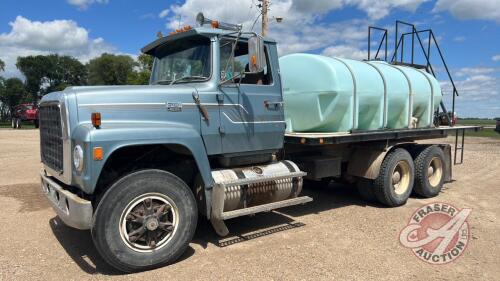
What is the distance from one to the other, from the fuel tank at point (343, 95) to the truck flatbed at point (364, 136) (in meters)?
0.21

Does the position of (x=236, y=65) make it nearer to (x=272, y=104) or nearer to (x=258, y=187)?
(x=272, y=104)

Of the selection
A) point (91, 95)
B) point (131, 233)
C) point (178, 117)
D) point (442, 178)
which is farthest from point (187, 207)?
point (442, 178)

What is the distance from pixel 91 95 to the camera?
4.43m

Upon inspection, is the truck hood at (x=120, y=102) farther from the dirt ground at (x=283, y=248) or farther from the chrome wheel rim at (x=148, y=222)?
the dirt ground at (x=283, y=248)

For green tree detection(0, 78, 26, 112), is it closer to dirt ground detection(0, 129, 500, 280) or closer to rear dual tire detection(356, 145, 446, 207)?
dirt ground detection(0, 129, 500, 280)

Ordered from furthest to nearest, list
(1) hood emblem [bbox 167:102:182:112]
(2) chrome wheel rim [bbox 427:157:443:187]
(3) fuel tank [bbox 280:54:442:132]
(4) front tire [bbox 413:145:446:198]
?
1. (2) chrome wheel rim [bbox 427:157:443:187]
2. (4) front tire [bbox 413:145:446:198]
3. (3) fuel tank [bbox 280:54:442:132]
4. (1) hood emblem [bbox 167:102:182:112]

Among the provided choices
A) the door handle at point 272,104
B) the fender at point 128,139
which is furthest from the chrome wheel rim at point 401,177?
the fender at point 128,139

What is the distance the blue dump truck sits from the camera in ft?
14.2

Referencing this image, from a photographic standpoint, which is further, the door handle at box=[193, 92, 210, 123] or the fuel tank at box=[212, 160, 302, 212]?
the fuel tank at box=[212, 160, 302, 212]

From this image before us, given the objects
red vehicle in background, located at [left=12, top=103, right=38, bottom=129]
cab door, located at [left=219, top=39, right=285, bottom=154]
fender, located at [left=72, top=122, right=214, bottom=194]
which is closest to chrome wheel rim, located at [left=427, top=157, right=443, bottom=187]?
cab door, located at [left=219, top=39, right=285, bottom=154]

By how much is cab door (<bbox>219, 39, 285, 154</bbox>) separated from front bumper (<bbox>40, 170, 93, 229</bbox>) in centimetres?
182

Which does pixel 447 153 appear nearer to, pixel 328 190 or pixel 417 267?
pixel 328 190

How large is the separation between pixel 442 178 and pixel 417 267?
14.8ft

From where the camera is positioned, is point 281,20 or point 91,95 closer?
point 91,95
